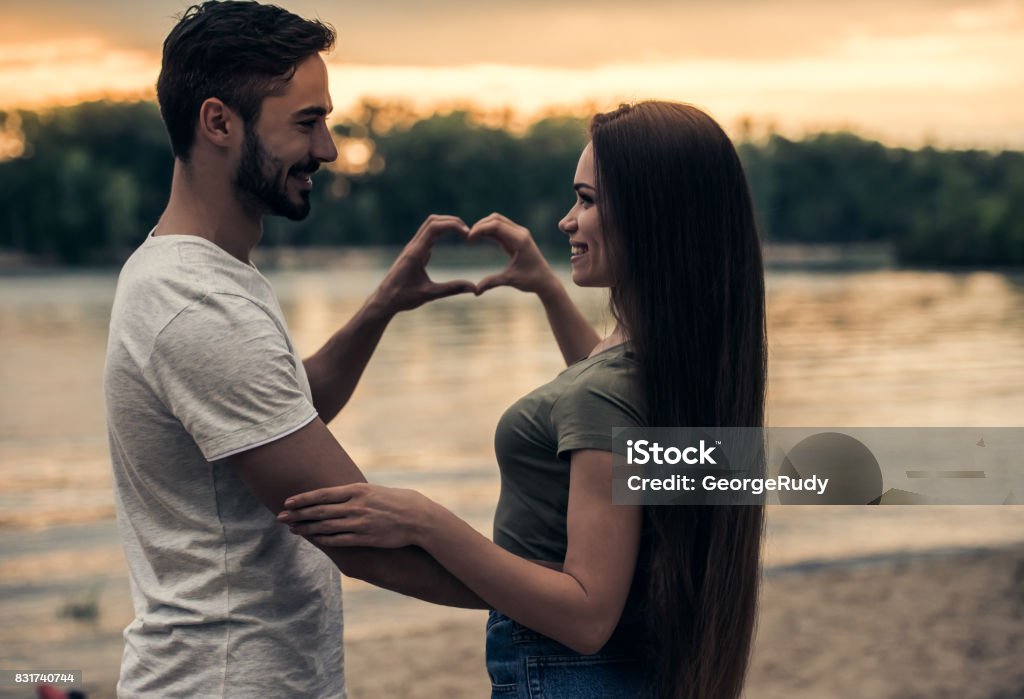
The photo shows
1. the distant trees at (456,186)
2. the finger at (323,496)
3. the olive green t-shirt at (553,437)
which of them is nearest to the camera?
the finger at (323,496)

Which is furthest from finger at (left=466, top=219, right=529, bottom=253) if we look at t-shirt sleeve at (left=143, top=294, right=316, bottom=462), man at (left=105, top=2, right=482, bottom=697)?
t-shirt sleeve at (left=143, top=294, right=316, bottom=462)

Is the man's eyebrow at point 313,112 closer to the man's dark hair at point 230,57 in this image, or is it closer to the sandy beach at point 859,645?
the man's dark hair at point 230,57

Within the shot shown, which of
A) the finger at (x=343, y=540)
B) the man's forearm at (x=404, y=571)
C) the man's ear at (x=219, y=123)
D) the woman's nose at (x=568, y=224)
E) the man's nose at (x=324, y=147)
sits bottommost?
the man's forearm at (x=404, y=571)

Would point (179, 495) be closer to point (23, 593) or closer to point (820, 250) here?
point (23, 593)

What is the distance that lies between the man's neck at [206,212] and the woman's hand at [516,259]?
0.83m

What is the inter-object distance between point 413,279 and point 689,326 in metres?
1.17

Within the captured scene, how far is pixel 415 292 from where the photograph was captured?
10.9ft

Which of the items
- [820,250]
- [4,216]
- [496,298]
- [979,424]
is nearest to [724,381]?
[979,424]

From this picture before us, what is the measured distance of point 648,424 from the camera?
2248 millimetres

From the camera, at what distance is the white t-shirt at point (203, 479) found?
215 centimetres

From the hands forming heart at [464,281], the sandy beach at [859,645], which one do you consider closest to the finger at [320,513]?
the hands forming heart at [464,281]

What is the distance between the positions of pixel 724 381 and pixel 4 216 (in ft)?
305

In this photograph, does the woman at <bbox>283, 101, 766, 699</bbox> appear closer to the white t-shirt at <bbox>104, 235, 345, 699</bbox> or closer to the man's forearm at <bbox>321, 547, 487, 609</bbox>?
the man's forearm at <bbox>321, 547, 487, 609</bbox>

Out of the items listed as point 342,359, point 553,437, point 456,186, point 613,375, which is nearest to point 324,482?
point 553,437
